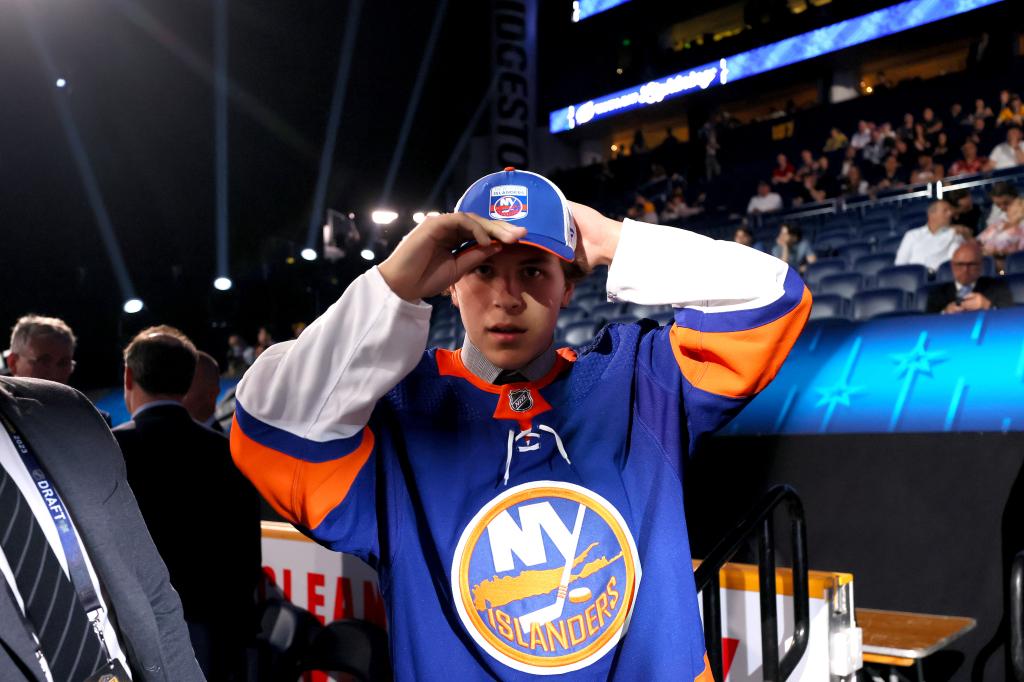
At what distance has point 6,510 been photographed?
112 centimetres

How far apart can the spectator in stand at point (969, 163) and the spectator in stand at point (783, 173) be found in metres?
2.36

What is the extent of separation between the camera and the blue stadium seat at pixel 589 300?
8.55 m

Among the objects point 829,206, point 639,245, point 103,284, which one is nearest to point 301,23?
point 103,284

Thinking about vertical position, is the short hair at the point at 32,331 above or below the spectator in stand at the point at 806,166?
below

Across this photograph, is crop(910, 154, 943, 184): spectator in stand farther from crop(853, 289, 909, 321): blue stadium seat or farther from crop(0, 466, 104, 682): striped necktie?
crop(0, 466, 104, 682): striped necktie

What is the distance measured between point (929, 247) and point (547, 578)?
633 centimetres

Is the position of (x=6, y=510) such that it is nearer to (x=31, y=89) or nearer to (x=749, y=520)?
(x=749, y=520)

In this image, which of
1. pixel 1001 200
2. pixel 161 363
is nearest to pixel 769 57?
pixel 1001 200

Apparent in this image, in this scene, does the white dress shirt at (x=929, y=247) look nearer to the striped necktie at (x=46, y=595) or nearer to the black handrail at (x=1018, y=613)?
the black handrail at (x=1018, y=613)

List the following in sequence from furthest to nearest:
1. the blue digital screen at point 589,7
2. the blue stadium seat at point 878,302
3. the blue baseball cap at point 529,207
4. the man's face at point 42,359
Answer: the blue digital screen at point 589,7 → the blue stadium seat at point 878,302 → the man's face at point 42,359 → the blue baseball cap at point 529,207

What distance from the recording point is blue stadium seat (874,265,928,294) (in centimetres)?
619

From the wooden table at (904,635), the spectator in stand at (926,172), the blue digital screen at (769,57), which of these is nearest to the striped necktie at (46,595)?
the wooden table at (904,635)

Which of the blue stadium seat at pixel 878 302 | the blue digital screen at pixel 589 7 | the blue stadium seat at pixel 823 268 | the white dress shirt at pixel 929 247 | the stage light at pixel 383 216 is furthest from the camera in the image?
the blue digital screen at pixel 589 7

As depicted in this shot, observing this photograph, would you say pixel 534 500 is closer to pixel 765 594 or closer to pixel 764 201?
pixel 765 594
